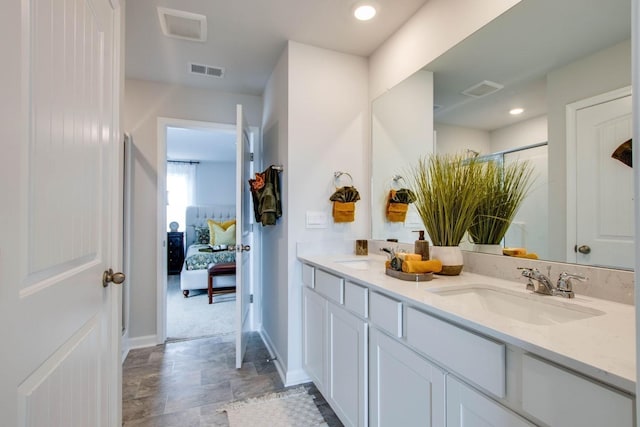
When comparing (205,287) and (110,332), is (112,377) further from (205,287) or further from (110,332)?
(205,287)

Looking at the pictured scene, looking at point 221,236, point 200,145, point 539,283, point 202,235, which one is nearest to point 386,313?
point 539,283

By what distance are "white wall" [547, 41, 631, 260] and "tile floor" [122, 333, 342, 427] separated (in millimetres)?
1507

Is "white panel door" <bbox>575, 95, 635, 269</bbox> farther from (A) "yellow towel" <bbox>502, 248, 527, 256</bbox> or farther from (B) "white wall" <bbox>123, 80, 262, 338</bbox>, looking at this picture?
(B) "white wall" <bbox>123, 80, 262, 338</bbox>

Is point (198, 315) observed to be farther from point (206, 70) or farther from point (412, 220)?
point (412, 220)

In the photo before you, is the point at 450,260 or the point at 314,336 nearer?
the point at 450,260

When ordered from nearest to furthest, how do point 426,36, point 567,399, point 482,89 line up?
point 567,399 < point 482,89 < point 426,36

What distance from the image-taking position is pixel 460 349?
89 cm

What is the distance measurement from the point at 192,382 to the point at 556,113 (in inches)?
104

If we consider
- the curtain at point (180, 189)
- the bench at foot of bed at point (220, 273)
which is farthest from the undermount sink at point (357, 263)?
the curtain at point (180, 189)

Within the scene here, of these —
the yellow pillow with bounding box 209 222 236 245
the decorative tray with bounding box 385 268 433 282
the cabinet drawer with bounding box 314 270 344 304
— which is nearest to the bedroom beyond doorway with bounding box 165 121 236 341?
the yellow pillow with bounding box 209 222 236 245

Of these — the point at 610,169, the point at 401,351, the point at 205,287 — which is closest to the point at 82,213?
the point at 401,351

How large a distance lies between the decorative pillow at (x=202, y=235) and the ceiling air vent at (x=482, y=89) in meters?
5.54

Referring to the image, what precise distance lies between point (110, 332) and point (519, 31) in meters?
2.19

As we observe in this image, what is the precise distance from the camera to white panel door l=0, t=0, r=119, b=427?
60cm
